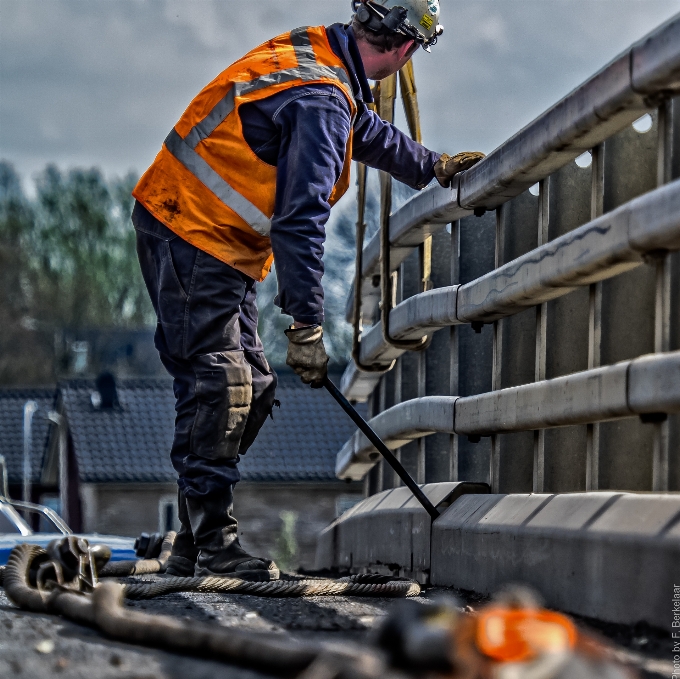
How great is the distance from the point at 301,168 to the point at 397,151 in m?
0.85

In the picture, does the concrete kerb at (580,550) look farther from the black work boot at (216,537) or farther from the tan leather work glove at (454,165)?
the tan leather work glove at (454,165)

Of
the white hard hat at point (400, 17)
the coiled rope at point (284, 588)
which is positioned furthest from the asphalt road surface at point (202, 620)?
the white hard hat at point (400, 17)

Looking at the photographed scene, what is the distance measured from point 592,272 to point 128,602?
158 centimetres

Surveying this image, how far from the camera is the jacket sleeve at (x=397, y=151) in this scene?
5070 millimetres

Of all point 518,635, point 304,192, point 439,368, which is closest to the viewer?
point 518,635

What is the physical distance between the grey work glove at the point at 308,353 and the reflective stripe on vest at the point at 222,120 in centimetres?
39

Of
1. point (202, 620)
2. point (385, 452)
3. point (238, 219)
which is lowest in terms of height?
point (202, 620)

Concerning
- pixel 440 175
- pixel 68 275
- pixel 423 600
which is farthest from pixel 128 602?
pixel 68 275

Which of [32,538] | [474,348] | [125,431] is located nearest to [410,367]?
[474,348]

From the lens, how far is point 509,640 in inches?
61.8

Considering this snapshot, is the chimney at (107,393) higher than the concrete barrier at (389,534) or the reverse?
higher

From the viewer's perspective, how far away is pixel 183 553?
16.3ft

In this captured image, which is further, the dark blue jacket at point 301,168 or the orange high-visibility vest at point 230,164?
the orange high-visibility vest at point 230,164

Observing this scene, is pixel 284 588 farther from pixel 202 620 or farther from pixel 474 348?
pixel 474 348
